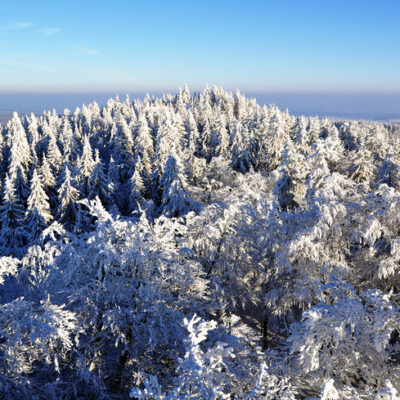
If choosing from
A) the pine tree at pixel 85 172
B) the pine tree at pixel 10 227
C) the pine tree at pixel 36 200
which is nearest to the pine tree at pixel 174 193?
the pine tree at pixel 85 172

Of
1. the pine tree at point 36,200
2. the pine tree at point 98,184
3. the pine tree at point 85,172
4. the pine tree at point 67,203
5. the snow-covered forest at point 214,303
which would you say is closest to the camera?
the snow-covered forest at point 214,303

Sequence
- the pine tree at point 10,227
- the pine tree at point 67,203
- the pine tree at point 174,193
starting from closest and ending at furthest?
1. the pine tree at point 174,193
2. the pine tree at point 10,227
3. the pine tree at point 67,203

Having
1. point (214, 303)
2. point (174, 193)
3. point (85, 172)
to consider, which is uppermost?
point (85, 172)

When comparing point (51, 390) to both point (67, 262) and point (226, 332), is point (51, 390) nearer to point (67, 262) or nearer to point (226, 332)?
point (67, 262)

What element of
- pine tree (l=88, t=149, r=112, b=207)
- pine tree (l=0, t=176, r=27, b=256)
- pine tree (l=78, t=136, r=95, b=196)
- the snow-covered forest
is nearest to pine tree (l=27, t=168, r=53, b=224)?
pine tree (l=0, t=176, r=27, b=256)

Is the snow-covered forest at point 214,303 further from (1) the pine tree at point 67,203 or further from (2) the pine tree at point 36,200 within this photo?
(1) the pine tree at point 67,203

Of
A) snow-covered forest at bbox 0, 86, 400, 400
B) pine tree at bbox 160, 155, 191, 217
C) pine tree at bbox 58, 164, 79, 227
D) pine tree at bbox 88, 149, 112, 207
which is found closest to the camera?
snow-covered forest at bbox 0, 86, 400, 400

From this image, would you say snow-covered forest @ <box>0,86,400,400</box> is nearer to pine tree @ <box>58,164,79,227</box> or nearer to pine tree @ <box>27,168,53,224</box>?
pine tree @ <box>27,168,53,224</box>

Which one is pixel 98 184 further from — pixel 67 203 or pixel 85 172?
pixel 67 203

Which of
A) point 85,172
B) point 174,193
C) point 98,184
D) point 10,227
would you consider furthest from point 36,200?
A: point 174,193

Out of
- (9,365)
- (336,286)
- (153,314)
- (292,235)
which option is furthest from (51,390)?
(292,235)

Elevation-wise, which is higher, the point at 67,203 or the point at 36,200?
the point at 36,200
